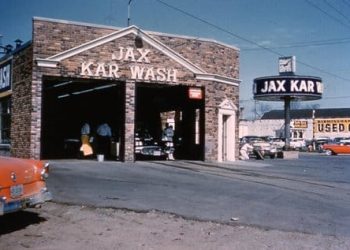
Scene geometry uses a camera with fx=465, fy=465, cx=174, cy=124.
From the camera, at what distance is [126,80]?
19.5 meters

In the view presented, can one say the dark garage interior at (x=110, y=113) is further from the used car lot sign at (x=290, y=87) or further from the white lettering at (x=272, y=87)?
the white lettering at (x=272, y=87)

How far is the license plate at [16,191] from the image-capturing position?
7.24 meters

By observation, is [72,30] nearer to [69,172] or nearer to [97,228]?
[69,172]

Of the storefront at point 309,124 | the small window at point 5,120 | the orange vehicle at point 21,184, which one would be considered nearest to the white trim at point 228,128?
the small window at point 5,120

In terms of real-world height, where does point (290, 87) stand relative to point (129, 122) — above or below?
above

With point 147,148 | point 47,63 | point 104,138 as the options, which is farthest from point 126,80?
point 147,148

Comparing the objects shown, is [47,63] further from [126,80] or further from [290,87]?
[290,87]

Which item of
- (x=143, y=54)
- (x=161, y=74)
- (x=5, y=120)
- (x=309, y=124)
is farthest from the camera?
(x=309, y=124)

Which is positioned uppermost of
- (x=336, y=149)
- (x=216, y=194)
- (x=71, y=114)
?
(x=71, y=114)

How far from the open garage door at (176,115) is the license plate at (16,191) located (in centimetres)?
1356

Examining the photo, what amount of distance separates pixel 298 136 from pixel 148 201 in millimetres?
70774

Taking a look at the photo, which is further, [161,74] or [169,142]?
[169,142]

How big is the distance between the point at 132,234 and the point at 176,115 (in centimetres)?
1896

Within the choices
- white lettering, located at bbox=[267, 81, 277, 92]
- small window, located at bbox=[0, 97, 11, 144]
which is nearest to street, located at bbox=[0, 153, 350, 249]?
small window, located at bbox=[0, 97, 11, 144]
